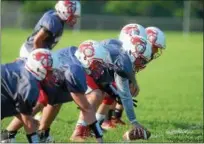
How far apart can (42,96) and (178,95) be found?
690 cm

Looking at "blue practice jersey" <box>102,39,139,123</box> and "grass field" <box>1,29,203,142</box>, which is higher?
"blue practice jersey" <box>102,39,139,123</box>

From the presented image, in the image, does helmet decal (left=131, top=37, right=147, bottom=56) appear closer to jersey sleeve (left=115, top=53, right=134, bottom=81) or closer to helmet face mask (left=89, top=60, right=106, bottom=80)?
jersey sleeve (left=115, top=53, right=134, bottom=81)

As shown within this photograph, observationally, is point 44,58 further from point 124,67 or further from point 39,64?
point 124,67

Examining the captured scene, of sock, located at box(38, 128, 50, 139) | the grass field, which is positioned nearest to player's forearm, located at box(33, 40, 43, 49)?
the grass field

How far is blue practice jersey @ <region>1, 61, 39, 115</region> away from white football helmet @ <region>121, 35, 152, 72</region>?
1543 millimetres

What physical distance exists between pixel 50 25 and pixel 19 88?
281cm

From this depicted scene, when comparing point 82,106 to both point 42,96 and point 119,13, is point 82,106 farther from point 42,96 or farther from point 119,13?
point 119,13

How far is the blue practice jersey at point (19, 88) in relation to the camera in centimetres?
552

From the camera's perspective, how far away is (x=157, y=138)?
726 cm

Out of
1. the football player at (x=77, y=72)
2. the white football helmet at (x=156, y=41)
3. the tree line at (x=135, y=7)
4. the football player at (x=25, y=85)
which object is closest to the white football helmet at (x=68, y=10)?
the white football helmet at (x=156, y=41)

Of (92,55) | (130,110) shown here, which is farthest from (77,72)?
(130,110)

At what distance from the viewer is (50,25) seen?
823 centimetres

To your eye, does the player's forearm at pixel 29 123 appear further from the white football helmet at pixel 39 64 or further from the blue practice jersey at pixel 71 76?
the blue practice jersey at pixel 71 76

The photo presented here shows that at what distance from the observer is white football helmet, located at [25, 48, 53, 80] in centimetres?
564
